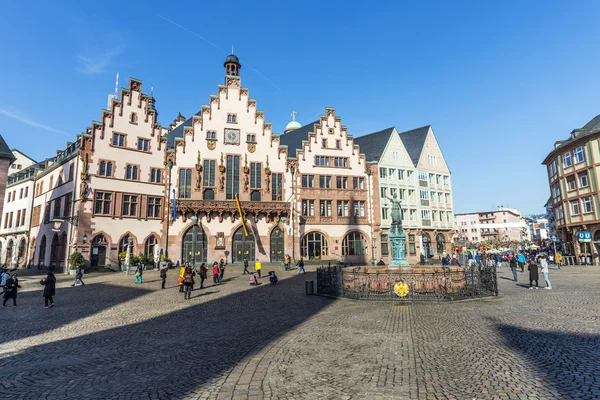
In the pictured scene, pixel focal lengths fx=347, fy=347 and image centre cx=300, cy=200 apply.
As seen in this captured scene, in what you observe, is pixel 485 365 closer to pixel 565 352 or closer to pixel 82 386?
pixel 565 352

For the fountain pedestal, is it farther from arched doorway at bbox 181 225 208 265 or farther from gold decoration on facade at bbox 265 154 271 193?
arched doorway at bbox 181 225 208 265

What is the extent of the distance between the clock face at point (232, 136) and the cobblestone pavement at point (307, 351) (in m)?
29.4

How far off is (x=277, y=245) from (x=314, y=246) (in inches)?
190

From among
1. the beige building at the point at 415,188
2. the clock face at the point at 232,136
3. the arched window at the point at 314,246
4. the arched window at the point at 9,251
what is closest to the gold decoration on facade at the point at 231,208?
the arched window at the point at 314,246

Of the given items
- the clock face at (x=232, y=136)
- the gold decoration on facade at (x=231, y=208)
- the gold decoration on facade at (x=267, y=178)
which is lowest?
the gold decoration on facade at (x=231, y=208)

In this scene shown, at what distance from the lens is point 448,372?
23.0ft

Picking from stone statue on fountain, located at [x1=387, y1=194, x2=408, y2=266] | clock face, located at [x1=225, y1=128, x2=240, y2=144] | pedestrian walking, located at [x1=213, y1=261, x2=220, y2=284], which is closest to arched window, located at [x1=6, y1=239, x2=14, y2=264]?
clock face, located at [x1=225, y1=128, x2=240, y2=144]

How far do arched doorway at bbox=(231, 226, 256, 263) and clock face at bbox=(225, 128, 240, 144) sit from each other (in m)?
10.7

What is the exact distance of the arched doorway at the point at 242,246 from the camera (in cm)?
4147

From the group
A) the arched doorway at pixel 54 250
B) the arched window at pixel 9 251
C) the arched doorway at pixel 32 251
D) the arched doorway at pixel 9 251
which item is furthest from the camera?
the arched window at pixel 9 251

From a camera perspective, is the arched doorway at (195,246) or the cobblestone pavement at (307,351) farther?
the arched doorway at (195,246)

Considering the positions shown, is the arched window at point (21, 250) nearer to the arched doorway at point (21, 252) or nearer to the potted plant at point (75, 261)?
the arched doorway at point (21, 252)

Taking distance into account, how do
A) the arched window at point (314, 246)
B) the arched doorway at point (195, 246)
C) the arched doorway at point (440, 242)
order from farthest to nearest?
the arched doorway at point (440, 242) → the arched window at point (314, 246) → the arched doorway at point (195, 246)

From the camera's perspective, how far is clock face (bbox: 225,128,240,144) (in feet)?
141
